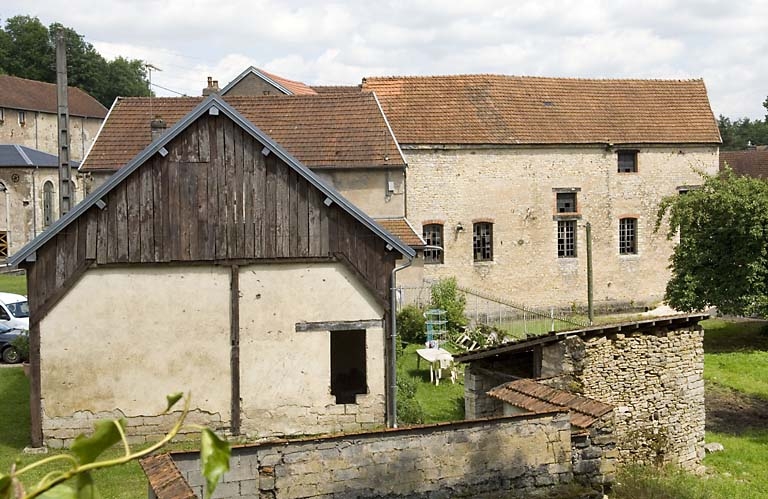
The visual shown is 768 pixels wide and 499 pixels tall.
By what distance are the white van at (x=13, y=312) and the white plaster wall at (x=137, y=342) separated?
379 inches

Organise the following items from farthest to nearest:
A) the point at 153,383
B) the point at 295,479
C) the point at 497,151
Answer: the point at 497,151
the point at 153,383
the point at 295,479

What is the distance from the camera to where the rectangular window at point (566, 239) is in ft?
105

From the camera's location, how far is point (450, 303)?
1010 inches

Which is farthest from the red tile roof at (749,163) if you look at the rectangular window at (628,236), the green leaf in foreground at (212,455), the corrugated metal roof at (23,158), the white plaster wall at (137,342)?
the green leaf in foreground at (212,455)

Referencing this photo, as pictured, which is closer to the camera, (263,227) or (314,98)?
(263,227)

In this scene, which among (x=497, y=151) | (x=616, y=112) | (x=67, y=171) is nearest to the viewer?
(x=67, y=171)

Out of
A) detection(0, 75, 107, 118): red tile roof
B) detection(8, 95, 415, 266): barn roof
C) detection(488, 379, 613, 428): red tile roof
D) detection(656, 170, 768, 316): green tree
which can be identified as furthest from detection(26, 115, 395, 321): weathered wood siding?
detection(0, 75, 107, 118): red tile roof

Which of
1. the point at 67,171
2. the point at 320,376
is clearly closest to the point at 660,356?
the point at 320,376

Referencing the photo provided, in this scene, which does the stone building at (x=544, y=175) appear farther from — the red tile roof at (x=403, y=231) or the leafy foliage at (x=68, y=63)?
the leafy foliage at (x=68, y=63)

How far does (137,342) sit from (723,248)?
19.6m

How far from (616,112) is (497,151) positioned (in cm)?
618

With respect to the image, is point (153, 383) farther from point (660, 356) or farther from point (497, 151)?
point (497, 151)

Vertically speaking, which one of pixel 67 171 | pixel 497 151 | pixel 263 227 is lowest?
pixel 263 227

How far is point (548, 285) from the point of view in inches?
1255
